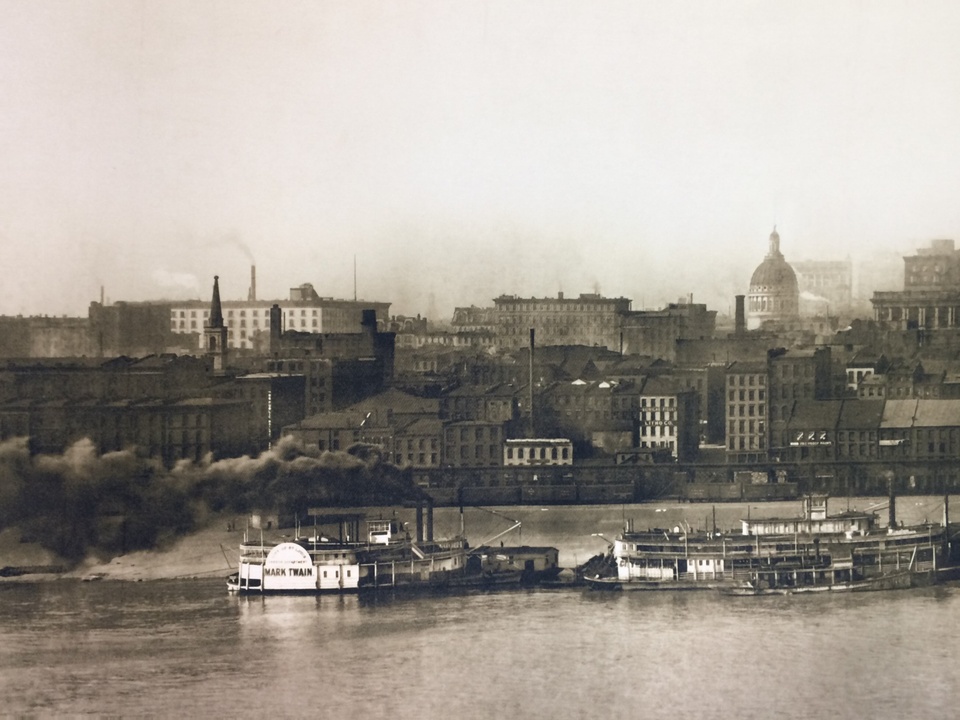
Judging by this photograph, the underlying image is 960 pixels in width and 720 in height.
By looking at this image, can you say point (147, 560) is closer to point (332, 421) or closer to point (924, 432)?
point (332, 421)

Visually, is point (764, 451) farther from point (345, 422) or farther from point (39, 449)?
point (39, 449)

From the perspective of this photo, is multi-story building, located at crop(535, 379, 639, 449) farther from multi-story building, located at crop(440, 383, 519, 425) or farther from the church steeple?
the church steeple

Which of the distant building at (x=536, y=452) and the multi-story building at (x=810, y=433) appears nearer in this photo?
the multi-story building at (x=810, y=433)

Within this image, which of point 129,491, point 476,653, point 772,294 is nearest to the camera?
point 476,653

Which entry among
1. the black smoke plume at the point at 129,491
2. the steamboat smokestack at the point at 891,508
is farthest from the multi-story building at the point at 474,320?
the steamboat smokestack at the point at 891,508

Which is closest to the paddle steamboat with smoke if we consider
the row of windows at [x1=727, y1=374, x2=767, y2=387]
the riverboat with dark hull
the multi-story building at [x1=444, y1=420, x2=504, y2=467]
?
the riverboat with dark hull

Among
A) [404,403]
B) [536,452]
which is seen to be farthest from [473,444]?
[404,403]

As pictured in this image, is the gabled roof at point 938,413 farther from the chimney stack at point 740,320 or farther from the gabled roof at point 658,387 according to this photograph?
the gabled roof at point 658,387
